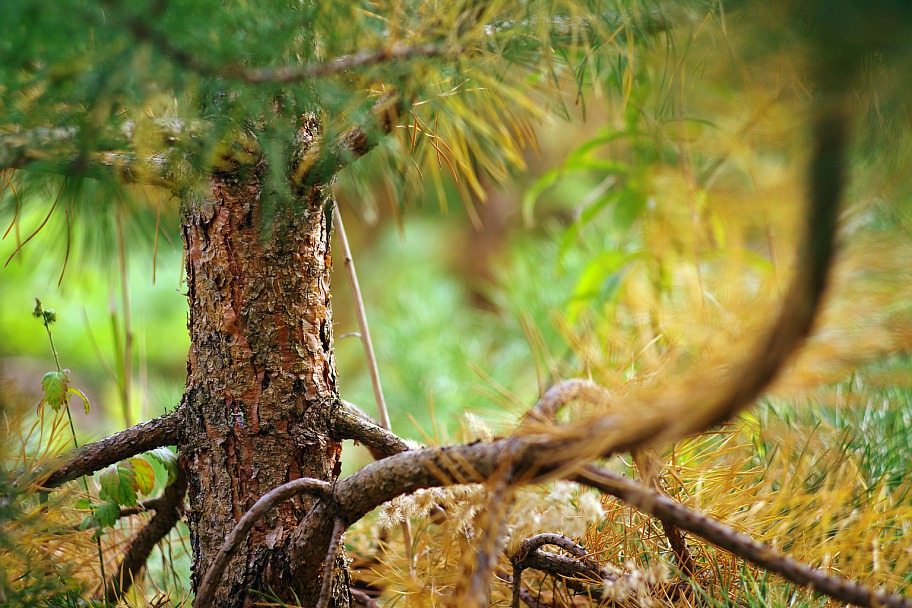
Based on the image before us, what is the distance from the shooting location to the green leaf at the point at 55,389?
33cm

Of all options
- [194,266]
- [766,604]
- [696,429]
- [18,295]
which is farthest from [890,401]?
[18,295]

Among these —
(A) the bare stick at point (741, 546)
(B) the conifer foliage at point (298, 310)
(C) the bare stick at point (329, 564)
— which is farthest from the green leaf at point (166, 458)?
(A) the bare stick at point (741, 546)

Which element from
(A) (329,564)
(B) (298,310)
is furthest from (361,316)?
(A) (329,564)

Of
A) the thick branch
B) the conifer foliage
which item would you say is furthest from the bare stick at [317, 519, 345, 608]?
the thick branch

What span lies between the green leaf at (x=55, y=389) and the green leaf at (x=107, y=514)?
0.18ft

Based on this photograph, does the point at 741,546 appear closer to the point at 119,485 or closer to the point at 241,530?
the point at 241,530

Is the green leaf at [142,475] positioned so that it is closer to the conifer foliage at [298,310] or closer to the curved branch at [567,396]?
the conifer foliage at [298,310]

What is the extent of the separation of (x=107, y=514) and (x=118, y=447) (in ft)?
0.11

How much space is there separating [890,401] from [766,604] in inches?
9.8

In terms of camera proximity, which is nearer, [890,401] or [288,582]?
[288,582]

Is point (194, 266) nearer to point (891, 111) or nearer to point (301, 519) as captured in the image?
point (301, 519)

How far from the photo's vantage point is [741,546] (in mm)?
219

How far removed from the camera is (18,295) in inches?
61.3

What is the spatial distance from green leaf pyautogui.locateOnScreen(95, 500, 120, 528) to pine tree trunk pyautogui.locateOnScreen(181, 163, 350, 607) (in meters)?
0.04
